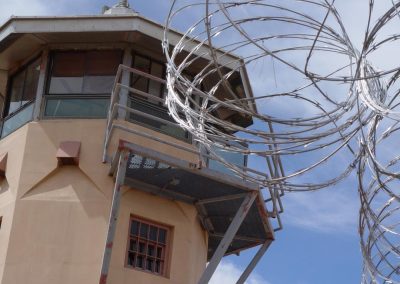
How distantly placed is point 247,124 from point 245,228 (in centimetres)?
364

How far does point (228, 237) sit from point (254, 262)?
193cm

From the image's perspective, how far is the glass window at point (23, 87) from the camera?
23.4 meters

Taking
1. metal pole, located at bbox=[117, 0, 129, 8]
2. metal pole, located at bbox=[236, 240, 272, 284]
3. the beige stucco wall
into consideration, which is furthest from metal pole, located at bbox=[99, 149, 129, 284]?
metal pole, located at bbox=[117, 0, 129, 8]

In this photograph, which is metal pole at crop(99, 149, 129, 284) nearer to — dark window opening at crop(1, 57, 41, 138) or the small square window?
the small square window

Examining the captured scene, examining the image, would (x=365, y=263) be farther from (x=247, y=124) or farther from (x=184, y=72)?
(x=247, y=124)

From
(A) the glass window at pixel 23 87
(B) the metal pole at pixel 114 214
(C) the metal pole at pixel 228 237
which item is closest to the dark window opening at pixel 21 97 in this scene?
(A) the glass window at pixel 23 87

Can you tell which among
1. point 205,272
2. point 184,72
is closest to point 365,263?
point 205,272

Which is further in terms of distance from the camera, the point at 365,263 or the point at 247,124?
the point at 247,124

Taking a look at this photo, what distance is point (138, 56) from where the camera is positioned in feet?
76.0

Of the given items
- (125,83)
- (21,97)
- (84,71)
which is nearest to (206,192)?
(125,83)

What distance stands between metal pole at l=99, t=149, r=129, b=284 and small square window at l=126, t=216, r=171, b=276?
1.20m

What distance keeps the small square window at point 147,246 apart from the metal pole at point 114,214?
120 cm

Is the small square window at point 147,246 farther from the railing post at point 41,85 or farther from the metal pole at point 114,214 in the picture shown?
the railing post at point 41,85

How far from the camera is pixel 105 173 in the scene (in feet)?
70.2
